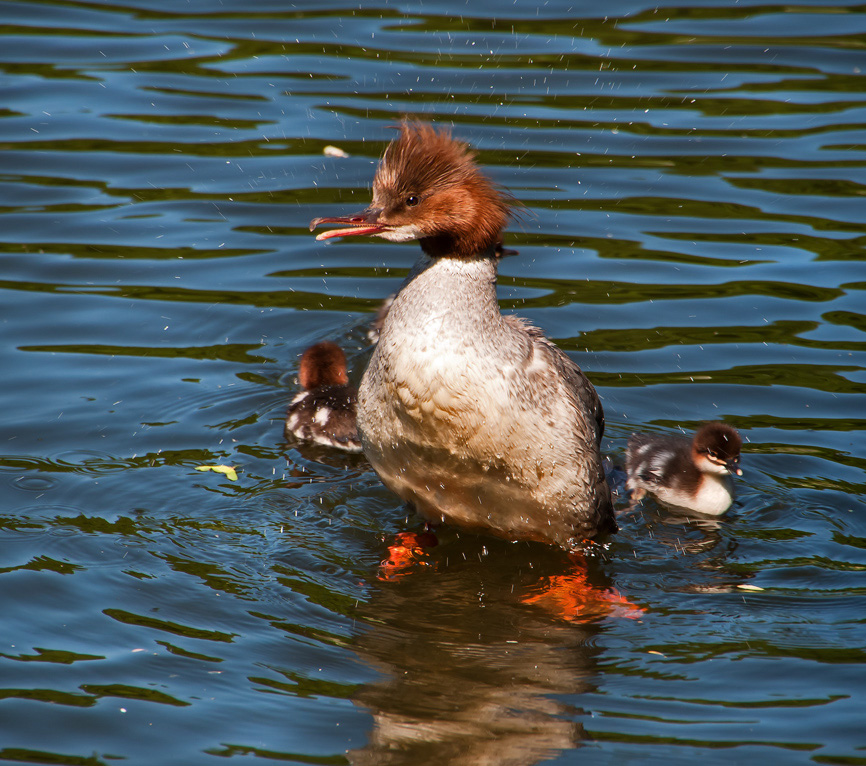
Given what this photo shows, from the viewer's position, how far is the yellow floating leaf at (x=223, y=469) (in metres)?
6.25

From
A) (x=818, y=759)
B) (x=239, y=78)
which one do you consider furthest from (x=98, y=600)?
(x=239, y=78)

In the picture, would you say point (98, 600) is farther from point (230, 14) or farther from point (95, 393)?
point (230, 14)

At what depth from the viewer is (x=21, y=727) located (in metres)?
4.23

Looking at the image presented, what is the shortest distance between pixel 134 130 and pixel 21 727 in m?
7.27

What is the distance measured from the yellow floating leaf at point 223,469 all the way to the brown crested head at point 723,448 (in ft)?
8.15

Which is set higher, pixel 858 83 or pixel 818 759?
pixel 858 83

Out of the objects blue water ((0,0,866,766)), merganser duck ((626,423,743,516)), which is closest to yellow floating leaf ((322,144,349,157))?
blue water ((0,0,866,766))

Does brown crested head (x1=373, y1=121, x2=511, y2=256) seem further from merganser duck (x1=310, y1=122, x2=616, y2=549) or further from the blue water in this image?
the blue water

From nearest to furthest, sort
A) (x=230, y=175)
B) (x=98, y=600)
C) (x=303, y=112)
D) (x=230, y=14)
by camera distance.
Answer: (x=98, y=600) → (x=230, y=175) → (x=303, y=112) → (x=230, y=14)

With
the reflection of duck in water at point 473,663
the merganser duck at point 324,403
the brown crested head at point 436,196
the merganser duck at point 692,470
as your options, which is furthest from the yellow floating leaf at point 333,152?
the reflection of duck in water at point 473,663

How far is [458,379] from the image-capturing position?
200 inches

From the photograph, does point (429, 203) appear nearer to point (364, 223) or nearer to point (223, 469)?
point (364, 223)

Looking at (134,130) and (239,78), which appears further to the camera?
(239,78)

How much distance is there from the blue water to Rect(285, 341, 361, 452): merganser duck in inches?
6.4
